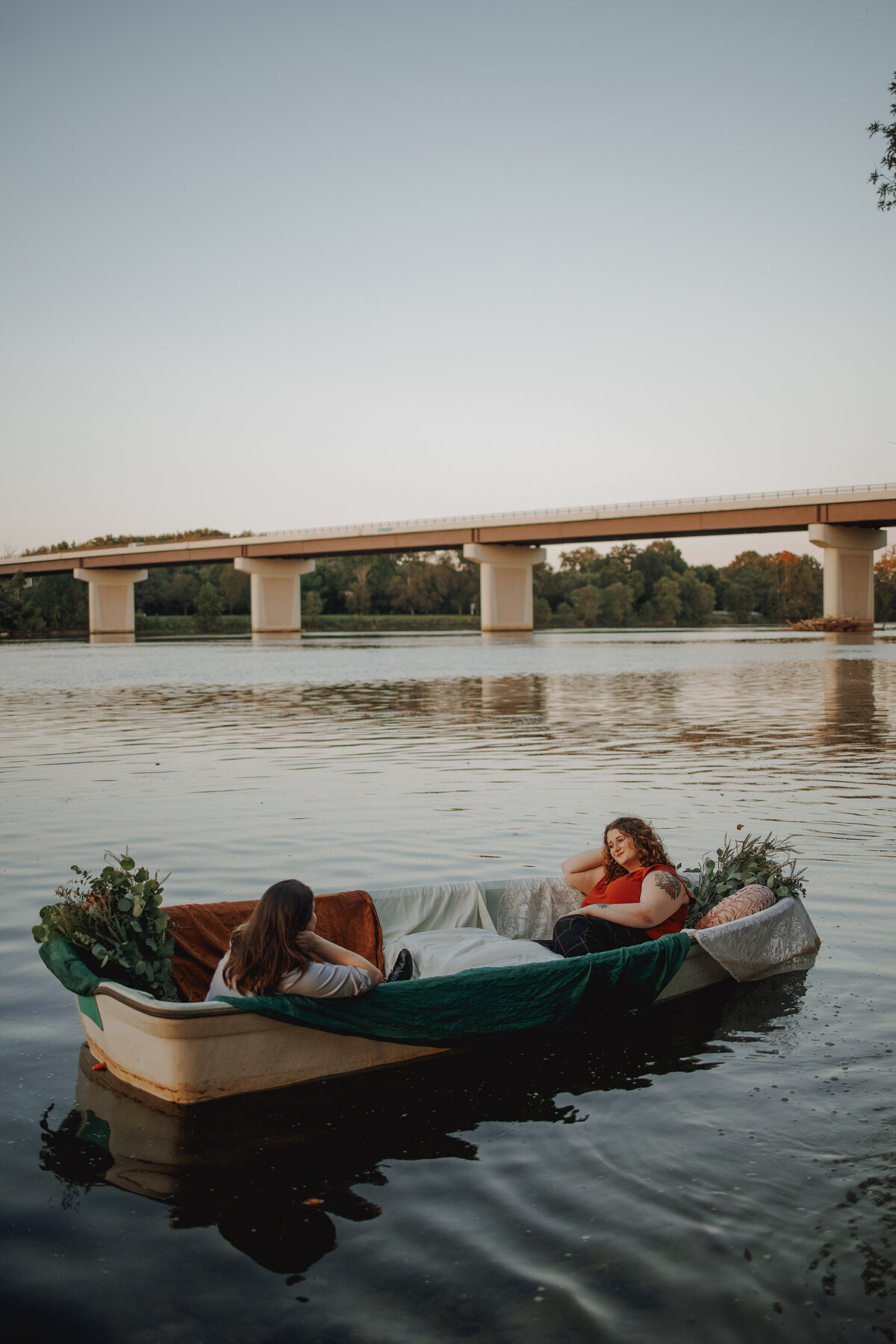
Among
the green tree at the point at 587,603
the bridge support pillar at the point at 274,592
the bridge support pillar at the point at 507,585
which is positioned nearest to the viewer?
the bridge support pillar at the point at 507,585

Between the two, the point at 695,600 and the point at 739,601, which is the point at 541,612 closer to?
the point at 695,600

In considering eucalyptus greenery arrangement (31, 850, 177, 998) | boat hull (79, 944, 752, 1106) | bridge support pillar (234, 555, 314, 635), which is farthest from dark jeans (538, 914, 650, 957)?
bridge support pillar (234, 555, 314, 635)

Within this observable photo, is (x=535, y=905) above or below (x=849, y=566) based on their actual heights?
below

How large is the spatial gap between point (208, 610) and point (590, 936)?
124m

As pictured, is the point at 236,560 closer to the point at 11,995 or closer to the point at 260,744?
the point at 260,744

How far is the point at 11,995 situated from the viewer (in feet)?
23.0

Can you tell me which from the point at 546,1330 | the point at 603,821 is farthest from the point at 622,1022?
the point at 603,821

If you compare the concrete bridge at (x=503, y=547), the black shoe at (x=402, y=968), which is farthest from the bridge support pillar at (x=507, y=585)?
the black shoe at (x=402, y=968)

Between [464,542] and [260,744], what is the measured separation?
6885cm

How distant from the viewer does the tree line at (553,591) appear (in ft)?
471

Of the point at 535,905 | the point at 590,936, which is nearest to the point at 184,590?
the point at 535,905

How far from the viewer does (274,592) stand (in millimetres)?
102688

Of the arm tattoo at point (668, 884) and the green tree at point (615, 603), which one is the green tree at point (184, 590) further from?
the arm tattoo at point (668, 884)

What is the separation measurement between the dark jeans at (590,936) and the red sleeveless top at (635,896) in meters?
0.15
